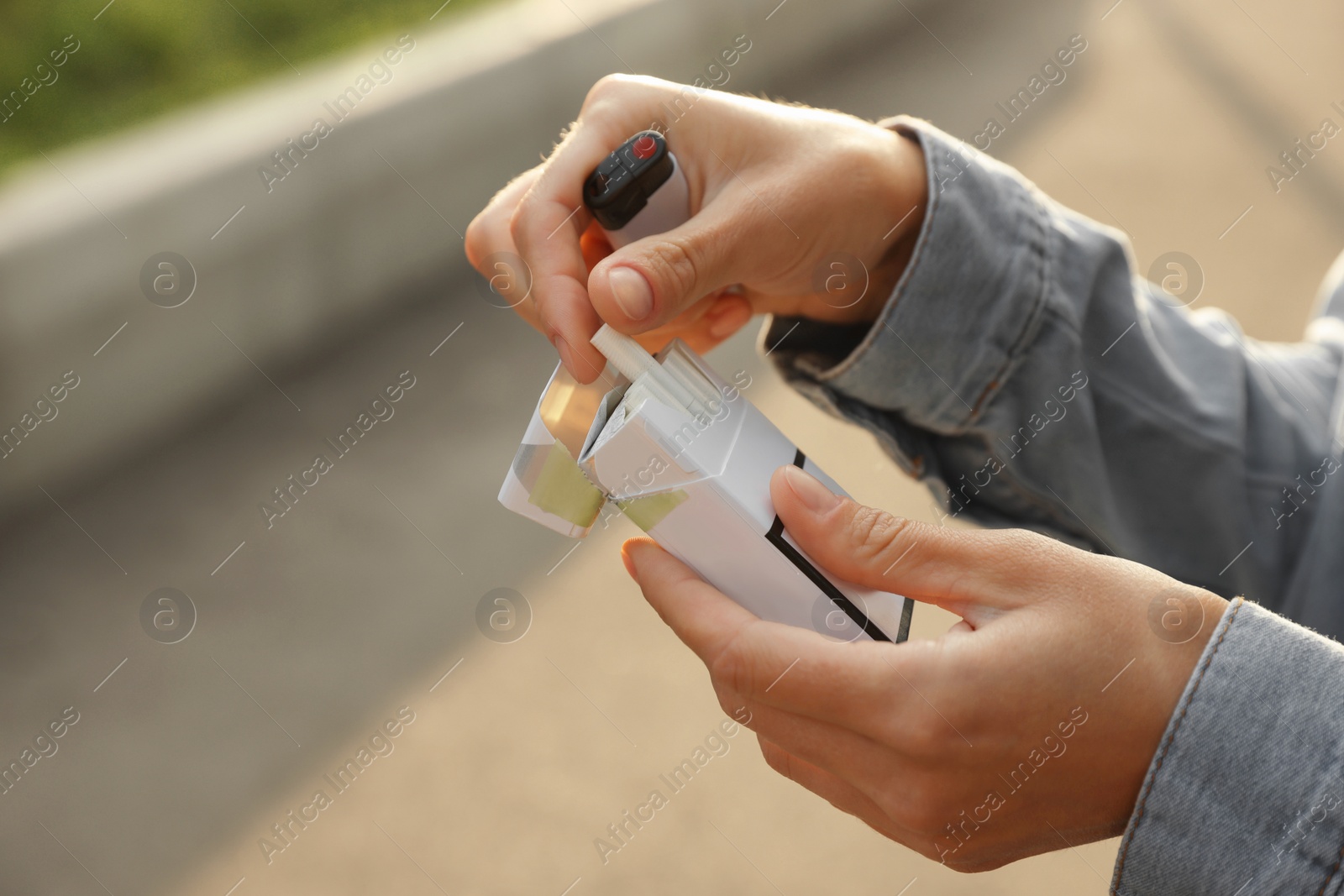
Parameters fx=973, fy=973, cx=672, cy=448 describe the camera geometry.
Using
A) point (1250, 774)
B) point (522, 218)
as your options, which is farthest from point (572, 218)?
point (1250, 774)

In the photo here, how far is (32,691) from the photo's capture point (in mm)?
1333

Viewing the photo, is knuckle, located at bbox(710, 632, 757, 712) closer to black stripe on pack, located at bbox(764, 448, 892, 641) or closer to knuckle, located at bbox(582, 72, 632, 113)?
black stripe on pack, located at bbox(764, 448, 892, 641)

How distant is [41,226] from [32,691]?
0.67 metres

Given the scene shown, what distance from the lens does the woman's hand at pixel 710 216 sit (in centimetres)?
76

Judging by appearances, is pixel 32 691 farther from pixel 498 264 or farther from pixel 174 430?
pixel 498 264

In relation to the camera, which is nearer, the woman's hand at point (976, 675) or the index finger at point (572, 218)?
the woman's hand at point (976, 675)

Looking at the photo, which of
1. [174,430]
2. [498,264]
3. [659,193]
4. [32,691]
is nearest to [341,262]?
[174,430]

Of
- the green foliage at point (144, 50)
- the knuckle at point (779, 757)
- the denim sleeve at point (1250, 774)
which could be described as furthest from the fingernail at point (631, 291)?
the green foliage at point (144, 50)

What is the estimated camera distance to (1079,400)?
0.90 m

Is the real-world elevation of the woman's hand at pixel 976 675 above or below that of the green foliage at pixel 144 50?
below

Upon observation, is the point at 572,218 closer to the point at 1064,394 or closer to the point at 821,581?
the point at 821,581

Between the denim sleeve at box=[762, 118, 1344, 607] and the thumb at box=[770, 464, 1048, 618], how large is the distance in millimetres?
273

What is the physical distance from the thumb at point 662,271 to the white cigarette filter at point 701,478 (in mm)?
24

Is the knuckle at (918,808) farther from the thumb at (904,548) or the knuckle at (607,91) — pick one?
the knuckle at (607,91)
